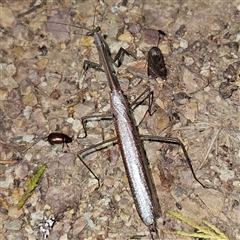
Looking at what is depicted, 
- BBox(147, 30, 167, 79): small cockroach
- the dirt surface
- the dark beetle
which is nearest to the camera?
the dirt surface

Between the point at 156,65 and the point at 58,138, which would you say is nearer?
the point at 58,138

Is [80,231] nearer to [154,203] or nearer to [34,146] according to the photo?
[154,203]

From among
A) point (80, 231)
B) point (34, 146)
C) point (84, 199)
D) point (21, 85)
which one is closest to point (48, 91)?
point (21, 85)

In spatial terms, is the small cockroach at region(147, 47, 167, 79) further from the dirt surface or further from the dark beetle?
the dark beetle

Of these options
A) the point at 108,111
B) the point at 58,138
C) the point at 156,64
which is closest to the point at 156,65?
the point at 156,64

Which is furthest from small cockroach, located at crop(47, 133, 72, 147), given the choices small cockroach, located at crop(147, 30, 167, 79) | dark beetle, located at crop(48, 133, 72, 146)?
small cockroach, located at crop(147, 30, 167, 79)

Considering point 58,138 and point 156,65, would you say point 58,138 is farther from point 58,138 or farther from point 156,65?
point 156,65

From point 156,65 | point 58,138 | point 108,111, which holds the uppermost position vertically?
point 156,65

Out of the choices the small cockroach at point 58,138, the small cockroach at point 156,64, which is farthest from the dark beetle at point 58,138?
the small cockroach at point 156,64
